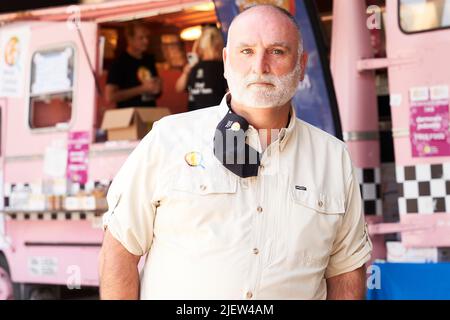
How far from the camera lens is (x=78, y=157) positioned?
4.94 meters

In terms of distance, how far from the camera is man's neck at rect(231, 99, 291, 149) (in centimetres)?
233

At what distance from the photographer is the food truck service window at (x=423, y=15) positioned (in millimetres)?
3688

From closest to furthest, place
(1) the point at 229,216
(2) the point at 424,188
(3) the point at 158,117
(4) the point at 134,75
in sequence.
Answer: (1) the point at 229,216 → (2) the point at 424,188 → (3) the point at 158,117 → (4) the point at 134,75

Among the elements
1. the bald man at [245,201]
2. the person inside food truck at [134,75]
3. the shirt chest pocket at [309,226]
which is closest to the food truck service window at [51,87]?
the person inside food truck at [134,75]

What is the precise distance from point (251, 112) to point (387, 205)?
1.76 meters

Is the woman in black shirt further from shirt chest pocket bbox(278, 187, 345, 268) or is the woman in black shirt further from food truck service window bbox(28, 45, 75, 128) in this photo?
shirt chest pocket bbox(278, 187, 345, 268)

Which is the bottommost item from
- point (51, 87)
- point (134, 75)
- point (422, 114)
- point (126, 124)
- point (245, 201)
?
point (245, 201)

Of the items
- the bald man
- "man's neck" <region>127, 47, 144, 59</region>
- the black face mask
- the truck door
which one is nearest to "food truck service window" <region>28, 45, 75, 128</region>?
"man's neck" <region>127, 47, 144, 59</region>

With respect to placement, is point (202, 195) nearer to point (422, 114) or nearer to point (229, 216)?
point (229, 216)

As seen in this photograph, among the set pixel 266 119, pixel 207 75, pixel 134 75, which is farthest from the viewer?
pixel 134 75

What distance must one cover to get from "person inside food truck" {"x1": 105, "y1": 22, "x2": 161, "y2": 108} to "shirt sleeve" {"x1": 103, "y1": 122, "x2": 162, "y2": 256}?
335cm

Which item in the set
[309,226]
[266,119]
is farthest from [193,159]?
[309,226]

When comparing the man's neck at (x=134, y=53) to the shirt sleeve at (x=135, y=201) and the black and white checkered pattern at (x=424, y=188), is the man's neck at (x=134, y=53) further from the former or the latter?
the shirt sleeve at (x=135, y=201)

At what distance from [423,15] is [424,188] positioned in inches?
32.6
